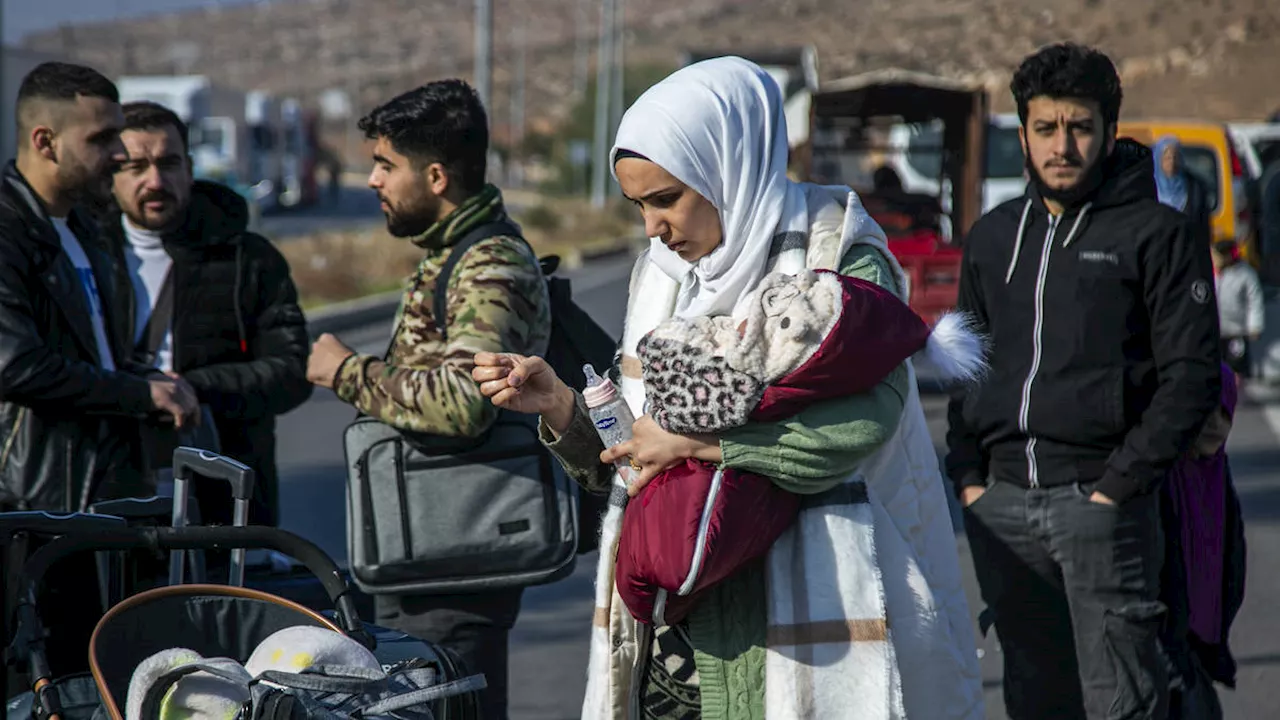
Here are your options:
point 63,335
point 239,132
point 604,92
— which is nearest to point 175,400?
point 63,335

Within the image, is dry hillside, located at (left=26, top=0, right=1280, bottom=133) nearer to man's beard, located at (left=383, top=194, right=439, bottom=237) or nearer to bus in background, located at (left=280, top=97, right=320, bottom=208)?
bus in background, located at (left=280, top=97, right=320, bottom=208)

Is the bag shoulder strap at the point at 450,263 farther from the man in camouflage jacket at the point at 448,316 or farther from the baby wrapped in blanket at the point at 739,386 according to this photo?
the baby wrapped in blanket at the point at 739,386

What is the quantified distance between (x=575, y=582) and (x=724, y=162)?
16.2 feet

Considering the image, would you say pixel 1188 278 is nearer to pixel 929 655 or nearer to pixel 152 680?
pixel 929 655

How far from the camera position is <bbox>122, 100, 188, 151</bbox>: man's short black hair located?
5.04 meters

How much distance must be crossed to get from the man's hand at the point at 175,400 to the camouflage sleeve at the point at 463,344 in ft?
2.07

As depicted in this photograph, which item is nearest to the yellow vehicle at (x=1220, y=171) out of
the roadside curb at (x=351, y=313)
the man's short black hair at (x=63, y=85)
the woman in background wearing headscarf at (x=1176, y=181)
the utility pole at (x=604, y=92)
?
the woman in background wearing headscarf at (x=1176, y=181)

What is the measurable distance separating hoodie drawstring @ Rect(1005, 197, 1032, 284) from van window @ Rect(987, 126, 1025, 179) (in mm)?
16819

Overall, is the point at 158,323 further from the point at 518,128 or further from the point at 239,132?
the point at 518,128

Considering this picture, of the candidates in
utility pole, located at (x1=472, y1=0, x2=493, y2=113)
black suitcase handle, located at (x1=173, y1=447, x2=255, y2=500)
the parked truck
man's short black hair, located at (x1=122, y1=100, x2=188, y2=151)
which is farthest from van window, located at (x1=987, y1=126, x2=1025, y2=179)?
the parked truck

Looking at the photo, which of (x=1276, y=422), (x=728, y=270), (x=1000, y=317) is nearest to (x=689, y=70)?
(x=728, y=270)

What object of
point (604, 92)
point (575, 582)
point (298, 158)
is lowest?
point (298, 158)

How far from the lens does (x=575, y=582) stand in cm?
743

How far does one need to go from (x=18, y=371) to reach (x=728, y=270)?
2.16 m
